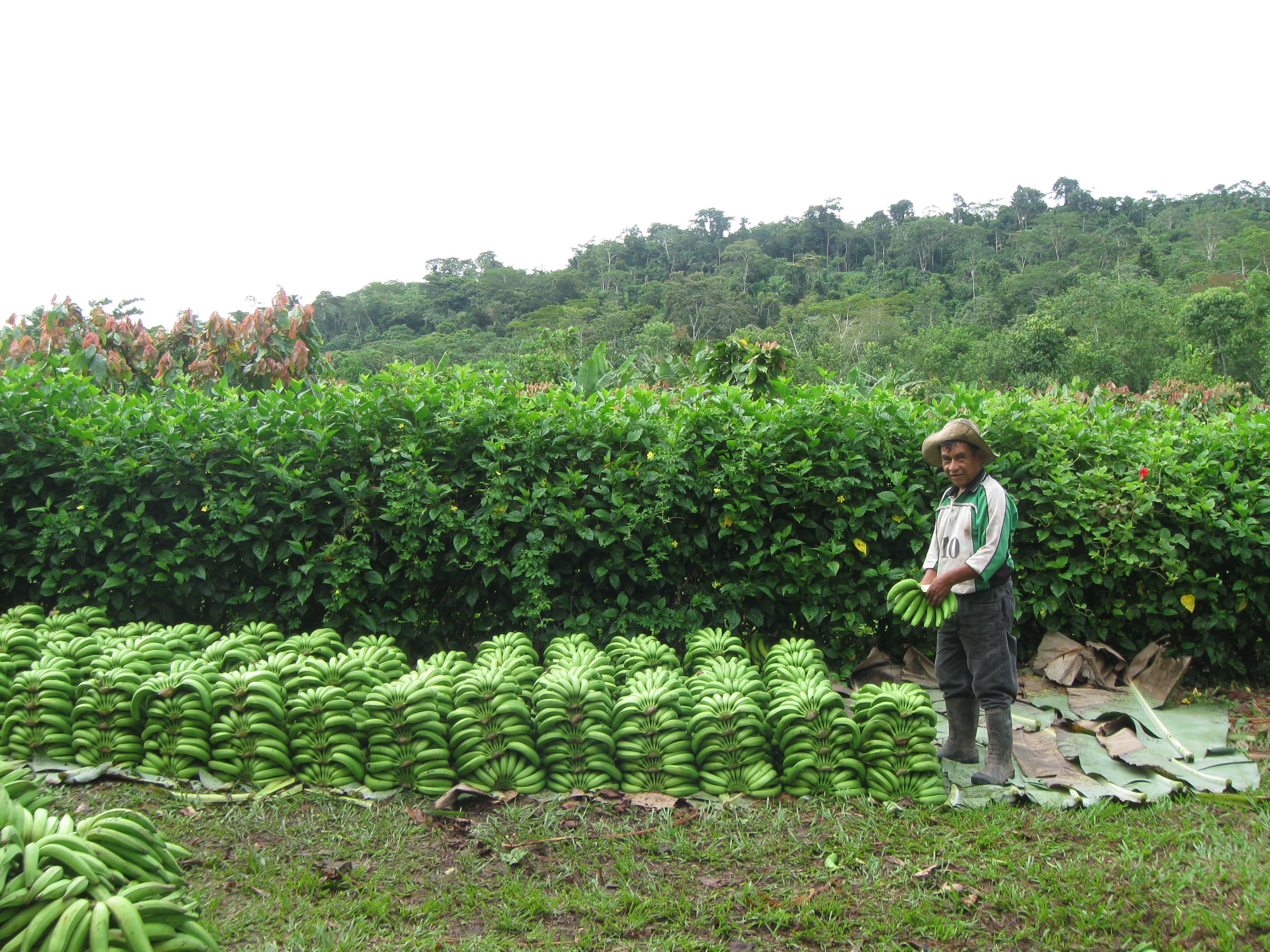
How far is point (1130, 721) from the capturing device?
15.1ft

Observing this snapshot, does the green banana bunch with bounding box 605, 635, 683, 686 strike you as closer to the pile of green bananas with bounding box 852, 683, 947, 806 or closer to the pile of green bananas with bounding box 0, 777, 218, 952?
the pile of green bananas with bounding box 852, 683, 947, 806

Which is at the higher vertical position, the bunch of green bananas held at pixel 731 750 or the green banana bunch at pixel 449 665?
the green banana bunch at pixel 449 665

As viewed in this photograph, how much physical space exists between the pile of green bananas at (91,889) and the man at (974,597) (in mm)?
3493

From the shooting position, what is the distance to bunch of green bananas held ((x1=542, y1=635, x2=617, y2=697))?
4.30 m

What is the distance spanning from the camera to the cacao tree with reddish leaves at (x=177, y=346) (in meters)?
9.05

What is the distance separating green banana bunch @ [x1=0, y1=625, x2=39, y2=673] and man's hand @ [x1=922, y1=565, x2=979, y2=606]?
5034mm

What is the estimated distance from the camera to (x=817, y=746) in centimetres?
395

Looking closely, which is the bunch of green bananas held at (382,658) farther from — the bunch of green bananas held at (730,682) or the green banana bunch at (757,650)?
the green banana bunch at (757,650)

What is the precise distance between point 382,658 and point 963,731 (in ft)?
10.7

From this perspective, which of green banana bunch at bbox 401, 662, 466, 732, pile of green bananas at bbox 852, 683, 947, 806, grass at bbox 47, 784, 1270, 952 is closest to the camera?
grass at bbox 47, 784, 1270, 952

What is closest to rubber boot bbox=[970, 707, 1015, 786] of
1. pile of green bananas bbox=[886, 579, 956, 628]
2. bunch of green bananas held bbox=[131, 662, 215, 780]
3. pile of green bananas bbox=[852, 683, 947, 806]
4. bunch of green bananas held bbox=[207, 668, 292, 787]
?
pile of green bananas bbox=[852, 683, 947, 806]

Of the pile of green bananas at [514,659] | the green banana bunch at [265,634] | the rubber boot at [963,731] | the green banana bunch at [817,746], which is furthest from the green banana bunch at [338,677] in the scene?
the rubber boot at [963,731]

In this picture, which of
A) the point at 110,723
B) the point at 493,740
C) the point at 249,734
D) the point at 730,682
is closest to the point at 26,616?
the point at 110,723

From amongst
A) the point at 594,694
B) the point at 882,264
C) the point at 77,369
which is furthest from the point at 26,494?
the point at 882,264
